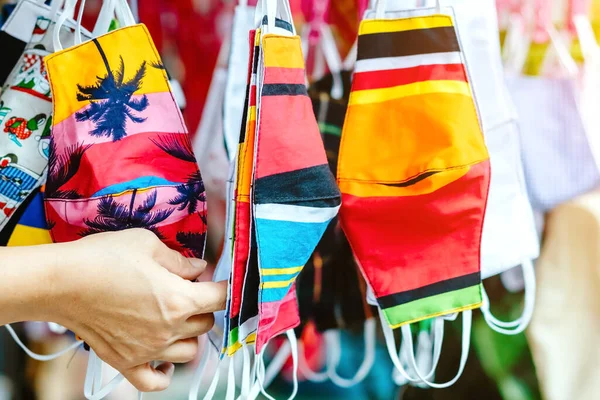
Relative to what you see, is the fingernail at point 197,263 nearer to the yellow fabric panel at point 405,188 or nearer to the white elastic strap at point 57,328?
the yellow fabric panel at point 405,188

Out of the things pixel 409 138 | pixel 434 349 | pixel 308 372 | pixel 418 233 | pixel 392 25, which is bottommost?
pixel 308 372

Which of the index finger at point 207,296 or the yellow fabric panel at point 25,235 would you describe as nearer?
the index finger at point 207,296

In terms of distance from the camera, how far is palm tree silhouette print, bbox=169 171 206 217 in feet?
1.76

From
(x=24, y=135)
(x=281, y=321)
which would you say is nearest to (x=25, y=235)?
(x=24, y=135)

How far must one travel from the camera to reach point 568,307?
729 mm

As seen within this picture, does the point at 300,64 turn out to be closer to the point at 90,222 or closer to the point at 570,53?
the point at 90,222

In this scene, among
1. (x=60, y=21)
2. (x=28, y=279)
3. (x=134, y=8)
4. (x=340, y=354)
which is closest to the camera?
(x=28, y=279)

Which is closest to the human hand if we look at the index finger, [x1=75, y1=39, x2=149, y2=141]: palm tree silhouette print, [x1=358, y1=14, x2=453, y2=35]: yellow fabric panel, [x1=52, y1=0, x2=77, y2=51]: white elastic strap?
the index finger

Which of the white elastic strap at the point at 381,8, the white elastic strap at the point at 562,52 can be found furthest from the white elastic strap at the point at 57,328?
the white elastic strap at the point at 562,52

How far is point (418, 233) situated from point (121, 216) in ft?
1.08

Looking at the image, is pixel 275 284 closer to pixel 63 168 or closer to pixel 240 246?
pixel 240 246

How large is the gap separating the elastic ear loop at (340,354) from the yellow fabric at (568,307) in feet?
0.77

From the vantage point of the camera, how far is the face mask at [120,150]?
0.51m

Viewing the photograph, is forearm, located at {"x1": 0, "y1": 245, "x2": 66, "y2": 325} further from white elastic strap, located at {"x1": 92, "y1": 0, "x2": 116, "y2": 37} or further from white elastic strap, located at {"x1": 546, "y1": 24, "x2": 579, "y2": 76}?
white elastic strap, located at {"x1": 546, "y1": 24, "x2": 579, "y2": 76}
